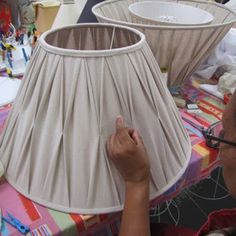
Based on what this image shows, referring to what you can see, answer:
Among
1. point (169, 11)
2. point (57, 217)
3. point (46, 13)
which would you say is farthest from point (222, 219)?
point (46, 13)

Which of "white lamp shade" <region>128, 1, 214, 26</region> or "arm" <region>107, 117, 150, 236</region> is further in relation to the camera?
"white lamp shade" <region>128, 1, 214, 26</region>

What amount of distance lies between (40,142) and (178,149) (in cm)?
26

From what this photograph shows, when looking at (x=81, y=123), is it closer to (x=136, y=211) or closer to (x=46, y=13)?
(x=136, y=211)

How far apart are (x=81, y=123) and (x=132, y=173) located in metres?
0.13

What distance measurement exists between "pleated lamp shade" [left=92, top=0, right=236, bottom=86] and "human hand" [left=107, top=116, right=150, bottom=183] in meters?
0.35

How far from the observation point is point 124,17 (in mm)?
1046

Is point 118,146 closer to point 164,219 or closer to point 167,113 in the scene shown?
point 167,113

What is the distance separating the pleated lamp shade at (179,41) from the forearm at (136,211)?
407 mm

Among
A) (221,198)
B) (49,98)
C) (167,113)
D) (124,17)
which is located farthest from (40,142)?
(221,198)

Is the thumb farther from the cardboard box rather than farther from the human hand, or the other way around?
the cardboard box

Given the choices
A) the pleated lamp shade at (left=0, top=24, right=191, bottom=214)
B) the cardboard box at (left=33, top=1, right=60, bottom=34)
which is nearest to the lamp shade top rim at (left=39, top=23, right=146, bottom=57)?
the pleated lamp shade at (left=0, top=24, right=191, bottom=214)

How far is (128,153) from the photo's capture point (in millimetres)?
528

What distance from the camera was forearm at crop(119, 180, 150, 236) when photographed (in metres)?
0.54

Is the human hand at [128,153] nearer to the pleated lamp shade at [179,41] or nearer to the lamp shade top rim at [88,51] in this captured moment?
the lamp shade top rim at [88,51]
